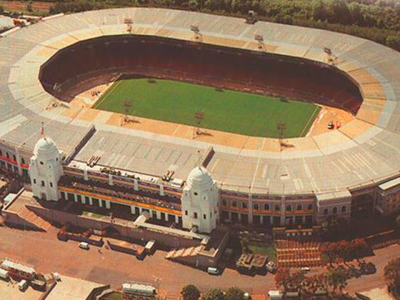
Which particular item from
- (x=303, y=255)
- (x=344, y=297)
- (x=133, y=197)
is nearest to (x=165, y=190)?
(x=133, y=197)

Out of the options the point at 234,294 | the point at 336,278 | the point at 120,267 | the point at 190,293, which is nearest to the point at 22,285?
the point at 120,267

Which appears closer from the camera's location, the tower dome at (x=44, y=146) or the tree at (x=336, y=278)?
the tree at (x=336, y=278)

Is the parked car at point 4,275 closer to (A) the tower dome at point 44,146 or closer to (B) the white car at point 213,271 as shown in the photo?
(A) the tower dome at point 44,146

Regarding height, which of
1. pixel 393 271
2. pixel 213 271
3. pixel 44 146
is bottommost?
pixel 213 271

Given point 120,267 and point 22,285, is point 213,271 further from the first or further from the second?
point 22,285

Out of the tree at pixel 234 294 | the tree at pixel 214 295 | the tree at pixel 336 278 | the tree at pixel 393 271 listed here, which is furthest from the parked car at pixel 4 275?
the tree at pixel 393 271

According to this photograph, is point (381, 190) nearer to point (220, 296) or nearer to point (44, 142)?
Result: point (220, 296)
